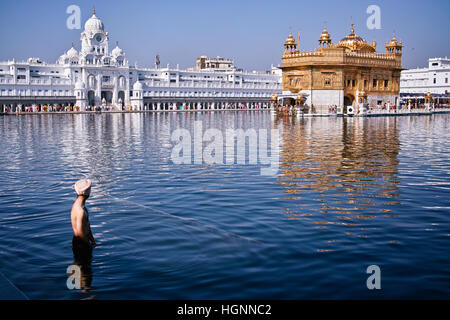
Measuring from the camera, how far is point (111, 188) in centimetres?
1198

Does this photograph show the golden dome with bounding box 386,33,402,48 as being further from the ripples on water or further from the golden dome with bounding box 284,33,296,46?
the ripples on water

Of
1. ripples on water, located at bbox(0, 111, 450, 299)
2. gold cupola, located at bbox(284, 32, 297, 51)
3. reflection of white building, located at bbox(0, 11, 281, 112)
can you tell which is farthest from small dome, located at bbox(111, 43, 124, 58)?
ripples on water, located at bbox(0, 111, 450, 299)

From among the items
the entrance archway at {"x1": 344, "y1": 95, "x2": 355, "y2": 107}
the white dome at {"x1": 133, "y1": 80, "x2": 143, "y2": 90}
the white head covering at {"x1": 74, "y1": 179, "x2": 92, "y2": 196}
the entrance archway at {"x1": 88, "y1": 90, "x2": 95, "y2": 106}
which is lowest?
the white head covering at {"x1": 74, "y1": 179, "x2": 92, "y2": 196}

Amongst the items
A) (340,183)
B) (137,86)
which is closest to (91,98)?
(137,86)

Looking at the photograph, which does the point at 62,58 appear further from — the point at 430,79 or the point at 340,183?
the point at 340,183

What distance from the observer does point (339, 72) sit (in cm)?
6375

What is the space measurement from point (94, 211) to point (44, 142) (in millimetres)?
15556

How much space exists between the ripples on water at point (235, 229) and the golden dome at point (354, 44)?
56.5m

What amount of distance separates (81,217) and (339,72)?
6052 cm

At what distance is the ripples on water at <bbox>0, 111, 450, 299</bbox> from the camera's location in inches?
236

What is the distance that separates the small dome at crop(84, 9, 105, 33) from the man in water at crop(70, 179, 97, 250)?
304 ft

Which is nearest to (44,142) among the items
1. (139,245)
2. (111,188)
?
(111,188)

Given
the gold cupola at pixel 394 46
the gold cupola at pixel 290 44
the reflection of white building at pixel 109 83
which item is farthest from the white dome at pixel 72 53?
the gold cupola at pixel 394 46
